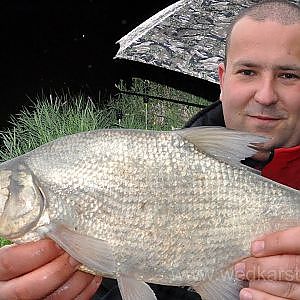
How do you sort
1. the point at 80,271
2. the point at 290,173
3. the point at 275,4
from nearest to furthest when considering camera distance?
the point at 80,271 → the point at 290,173 → the point at 275,4

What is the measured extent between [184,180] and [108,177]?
→ 15 centimetres

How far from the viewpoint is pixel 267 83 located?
6.34 ft

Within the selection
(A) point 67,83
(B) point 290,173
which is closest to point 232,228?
(B) point 290,173

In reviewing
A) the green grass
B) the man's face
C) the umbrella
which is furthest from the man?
the green grass

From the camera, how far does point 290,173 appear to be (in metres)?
Answer: 1.92

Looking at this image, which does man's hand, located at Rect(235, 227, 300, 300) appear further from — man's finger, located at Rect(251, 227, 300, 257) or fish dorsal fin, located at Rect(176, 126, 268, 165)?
fish dorsal fin, located at Rect(176, 126, 268, 165)

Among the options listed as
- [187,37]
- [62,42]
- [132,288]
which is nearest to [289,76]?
[132,288]

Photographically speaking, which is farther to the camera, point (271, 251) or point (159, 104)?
point (159, 104)

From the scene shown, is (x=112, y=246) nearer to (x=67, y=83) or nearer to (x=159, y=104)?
(x=159, y=104)

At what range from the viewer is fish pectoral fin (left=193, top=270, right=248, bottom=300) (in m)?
1.38

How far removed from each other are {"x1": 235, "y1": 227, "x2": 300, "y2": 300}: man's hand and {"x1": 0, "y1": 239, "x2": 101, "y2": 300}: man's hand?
351 millimetres

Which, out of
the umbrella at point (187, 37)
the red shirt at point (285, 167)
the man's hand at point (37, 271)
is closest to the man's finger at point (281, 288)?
the man's hand at point (37, 271)

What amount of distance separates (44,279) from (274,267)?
46 cm

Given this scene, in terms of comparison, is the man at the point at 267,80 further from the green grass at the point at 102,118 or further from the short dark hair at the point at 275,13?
the green grass at the point at 102,118
